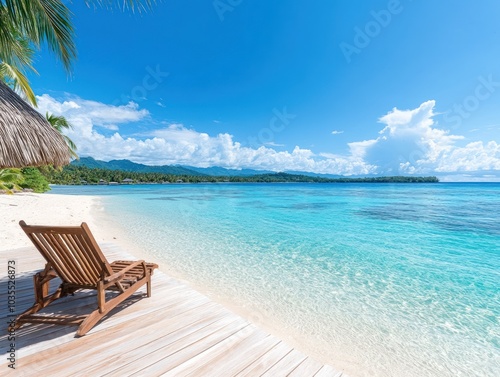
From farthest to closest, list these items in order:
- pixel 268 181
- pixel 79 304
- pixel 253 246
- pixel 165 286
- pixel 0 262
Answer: pixel 268 181
pixel 253 246
pixel 0 262
pixel 165 286
pixel 79 304

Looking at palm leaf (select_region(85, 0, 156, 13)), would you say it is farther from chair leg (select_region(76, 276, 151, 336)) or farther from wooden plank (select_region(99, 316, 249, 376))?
wooden plank (select_region(99, 316, 249, 376))

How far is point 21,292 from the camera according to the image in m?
3.40

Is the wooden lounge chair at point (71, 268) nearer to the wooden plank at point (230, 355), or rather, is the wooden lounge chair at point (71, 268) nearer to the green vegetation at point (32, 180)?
the wooden plank at point (230, 355)

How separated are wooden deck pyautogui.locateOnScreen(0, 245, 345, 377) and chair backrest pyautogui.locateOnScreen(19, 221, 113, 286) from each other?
0.57m

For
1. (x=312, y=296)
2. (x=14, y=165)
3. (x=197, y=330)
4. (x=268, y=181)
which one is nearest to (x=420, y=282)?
(x=312, y=296)

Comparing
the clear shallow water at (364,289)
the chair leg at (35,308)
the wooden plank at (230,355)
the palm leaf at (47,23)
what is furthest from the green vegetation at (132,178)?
the wooden plank at (230,355)

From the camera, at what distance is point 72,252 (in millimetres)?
2518

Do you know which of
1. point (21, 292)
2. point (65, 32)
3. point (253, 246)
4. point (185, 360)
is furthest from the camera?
point (253, 246)

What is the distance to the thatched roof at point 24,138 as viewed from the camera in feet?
11.5

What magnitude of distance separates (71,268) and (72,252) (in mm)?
300

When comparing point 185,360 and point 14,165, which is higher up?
point 14,165

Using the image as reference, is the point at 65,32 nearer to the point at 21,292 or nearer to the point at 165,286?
the point at 21,292

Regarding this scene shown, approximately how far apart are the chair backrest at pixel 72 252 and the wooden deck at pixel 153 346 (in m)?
0.57

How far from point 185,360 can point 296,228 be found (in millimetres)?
10457
